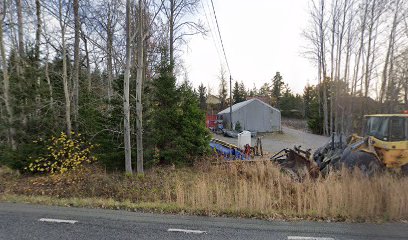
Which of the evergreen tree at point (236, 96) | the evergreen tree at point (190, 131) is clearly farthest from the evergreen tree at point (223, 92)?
the evergreen tree at point (190, 131)

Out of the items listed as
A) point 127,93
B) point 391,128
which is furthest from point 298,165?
point 127,93

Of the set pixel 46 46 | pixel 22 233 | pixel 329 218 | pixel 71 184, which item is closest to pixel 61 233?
pixel 22 233

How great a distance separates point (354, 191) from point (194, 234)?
13.5ft

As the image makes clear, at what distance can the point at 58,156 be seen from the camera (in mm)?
10172

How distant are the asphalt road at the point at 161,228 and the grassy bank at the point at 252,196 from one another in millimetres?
488

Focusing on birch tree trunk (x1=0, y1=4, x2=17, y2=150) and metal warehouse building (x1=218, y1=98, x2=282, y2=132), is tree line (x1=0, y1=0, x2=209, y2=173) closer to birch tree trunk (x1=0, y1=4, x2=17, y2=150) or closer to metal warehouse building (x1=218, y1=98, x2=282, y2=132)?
birch tree trunk (x1=0, y1=4, x2=17, y2=150)

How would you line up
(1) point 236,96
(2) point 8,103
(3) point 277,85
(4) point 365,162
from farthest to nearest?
(3) point 277,85
(1) point 236,96
(2) point 8,103
(4) point 365,162

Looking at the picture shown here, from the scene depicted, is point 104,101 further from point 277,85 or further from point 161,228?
point 277,85

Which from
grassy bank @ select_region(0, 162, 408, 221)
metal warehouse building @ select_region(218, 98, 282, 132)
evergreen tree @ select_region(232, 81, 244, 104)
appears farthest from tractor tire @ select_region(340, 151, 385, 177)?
evergreen tree @ select_region(232, 81, 244, 104)

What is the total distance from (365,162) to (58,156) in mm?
11125

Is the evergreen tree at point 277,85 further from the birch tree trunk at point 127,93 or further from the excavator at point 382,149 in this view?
the birch tree trunk at point 127,93

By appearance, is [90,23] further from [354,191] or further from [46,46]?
[354,191]

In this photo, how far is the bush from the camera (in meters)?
9.95

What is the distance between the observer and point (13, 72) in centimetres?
1220
